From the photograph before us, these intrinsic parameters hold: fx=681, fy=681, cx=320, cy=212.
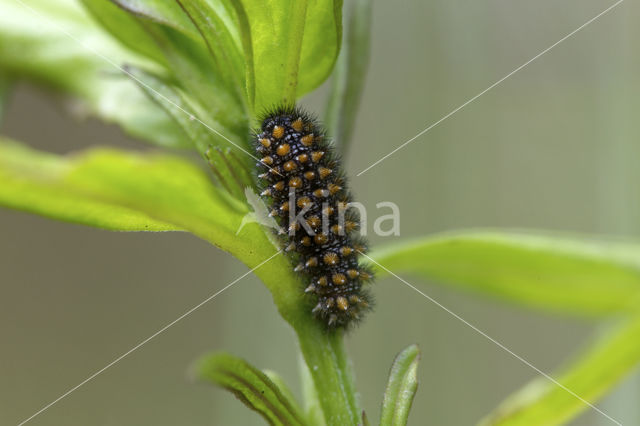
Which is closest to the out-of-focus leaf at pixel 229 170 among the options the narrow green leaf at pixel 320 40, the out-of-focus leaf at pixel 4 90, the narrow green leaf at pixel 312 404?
the narrow green leaf at pixel 320 40

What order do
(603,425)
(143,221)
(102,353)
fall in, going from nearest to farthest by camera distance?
(143,221) → (603,425) → (102,353)

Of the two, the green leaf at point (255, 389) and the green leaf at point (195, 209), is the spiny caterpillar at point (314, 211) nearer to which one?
the green leaf at point (195, 209)

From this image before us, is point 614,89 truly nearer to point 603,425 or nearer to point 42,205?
point 603,425

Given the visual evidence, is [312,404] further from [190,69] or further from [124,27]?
[124,27]

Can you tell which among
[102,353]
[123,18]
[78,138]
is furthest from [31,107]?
[123,18]

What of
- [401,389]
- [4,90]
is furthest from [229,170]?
[4,90]

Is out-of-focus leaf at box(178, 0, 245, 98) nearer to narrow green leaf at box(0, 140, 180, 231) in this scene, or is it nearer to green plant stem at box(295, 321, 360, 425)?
narrow green leaf at box(0, 140, 180, 231)

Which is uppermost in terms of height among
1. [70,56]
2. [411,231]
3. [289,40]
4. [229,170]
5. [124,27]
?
[411,231]
